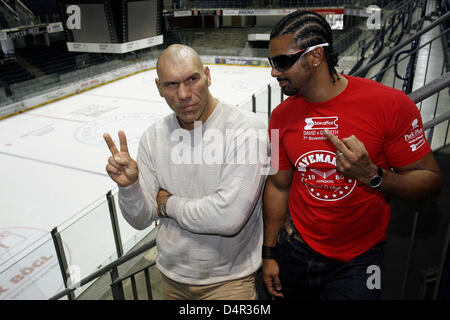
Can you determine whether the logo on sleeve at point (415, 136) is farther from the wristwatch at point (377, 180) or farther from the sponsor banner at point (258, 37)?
the sponsor banner at point (258, 37)

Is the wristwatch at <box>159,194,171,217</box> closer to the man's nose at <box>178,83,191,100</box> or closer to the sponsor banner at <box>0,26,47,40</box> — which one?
the man's nose at <box>178,83,191,100</box>

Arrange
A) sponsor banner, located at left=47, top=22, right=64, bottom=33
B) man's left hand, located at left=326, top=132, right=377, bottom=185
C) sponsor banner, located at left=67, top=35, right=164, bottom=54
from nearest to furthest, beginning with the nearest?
man's left hand, located at left=326, top=132, right=377, bottom=185, sponsor banner, located at left=67, top=35, right=164, bottom=54, sponsor banner, located at left=47, top=22, right=64, bottom=33

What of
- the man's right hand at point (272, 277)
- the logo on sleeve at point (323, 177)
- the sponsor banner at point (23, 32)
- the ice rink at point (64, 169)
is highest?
the logo on sleeve at point (323, 177)

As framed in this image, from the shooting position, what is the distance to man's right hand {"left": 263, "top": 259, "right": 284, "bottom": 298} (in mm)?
1704

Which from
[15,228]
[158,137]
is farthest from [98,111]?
[158,137]

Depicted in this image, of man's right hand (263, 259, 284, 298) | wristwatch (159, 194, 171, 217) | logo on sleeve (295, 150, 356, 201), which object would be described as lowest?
man's right hand (263, 259, 284, 298)

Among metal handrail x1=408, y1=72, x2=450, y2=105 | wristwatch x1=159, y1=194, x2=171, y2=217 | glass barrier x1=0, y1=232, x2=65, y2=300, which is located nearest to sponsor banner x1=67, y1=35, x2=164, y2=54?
glass barrier x1=0, y1=232, x2=65, y2=300

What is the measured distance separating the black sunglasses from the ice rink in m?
1.97

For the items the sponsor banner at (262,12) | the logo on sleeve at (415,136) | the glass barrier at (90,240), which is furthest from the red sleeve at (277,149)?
the sponsor banner at (262,12)

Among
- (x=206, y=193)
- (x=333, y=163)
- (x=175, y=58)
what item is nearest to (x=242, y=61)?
(x=175, y=58)

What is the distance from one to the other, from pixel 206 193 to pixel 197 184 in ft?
0.19

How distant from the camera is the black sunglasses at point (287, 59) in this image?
153 centimetres

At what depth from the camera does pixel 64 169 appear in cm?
784
